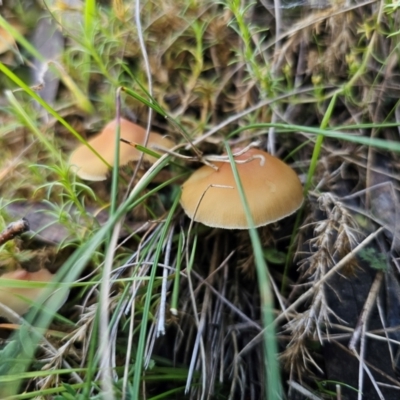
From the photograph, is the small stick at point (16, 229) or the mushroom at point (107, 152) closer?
the small stick at point (16, 229)

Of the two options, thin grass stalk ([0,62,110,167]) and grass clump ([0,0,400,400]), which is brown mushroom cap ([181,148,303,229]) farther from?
thin grass stalk ([0,62,110,167])

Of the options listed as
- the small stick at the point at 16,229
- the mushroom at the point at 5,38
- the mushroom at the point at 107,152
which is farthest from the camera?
the mushroom at the point at 5,38

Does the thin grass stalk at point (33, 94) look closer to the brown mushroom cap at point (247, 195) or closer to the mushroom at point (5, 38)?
the brown mushroom cap at point (247, 195)

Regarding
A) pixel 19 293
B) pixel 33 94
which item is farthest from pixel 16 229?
pixel 33 94

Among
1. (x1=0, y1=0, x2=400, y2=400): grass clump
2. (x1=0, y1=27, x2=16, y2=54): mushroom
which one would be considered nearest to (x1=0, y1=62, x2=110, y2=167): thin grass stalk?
(x1=0, y1=0, x2=400, y2=400): grass clump

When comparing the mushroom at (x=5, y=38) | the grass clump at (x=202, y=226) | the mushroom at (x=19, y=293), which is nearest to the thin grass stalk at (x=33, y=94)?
the grass clump at (x=202, y=226)

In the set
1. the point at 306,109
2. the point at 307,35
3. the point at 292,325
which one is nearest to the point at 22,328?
the point at 292,325

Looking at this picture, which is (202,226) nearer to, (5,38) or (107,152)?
(107,152)
